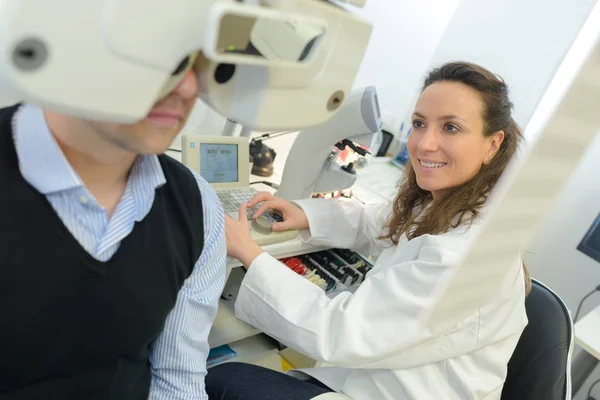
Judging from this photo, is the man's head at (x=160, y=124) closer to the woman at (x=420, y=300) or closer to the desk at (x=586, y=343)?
the woman at (x=420, y=300)

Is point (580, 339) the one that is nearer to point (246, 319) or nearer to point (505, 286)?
point (505, 286)

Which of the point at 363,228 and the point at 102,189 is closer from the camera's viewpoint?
the point at 102,189

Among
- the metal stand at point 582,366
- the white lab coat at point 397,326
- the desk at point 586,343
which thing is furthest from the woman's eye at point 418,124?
the metal stand at point 582,366

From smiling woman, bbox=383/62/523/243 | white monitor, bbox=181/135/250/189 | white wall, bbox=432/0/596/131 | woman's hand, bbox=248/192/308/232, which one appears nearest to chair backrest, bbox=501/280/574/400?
smiling woman, bbox=383/62/523/243

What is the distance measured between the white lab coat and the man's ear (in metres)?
0.25

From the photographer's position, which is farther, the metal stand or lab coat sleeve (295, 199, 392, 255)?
the metal stand

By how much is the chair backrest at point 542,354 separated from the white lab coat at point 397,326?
0.06 metres

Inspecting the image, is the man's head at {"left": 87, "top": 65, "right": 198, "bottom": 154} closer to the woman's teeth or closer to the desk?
the woman's teeth

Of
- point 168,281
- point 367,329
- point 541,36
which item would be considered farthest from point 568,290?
point 168,281

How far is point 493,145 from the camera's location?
119 cm

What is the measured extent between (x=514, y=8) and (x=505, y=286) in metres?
1.96

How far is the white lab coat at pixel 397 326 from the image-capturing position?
0.98 meters

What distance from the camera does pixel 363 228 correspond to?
1.49 meters

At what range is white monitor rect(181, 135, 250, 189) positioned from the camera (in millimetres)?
1173
